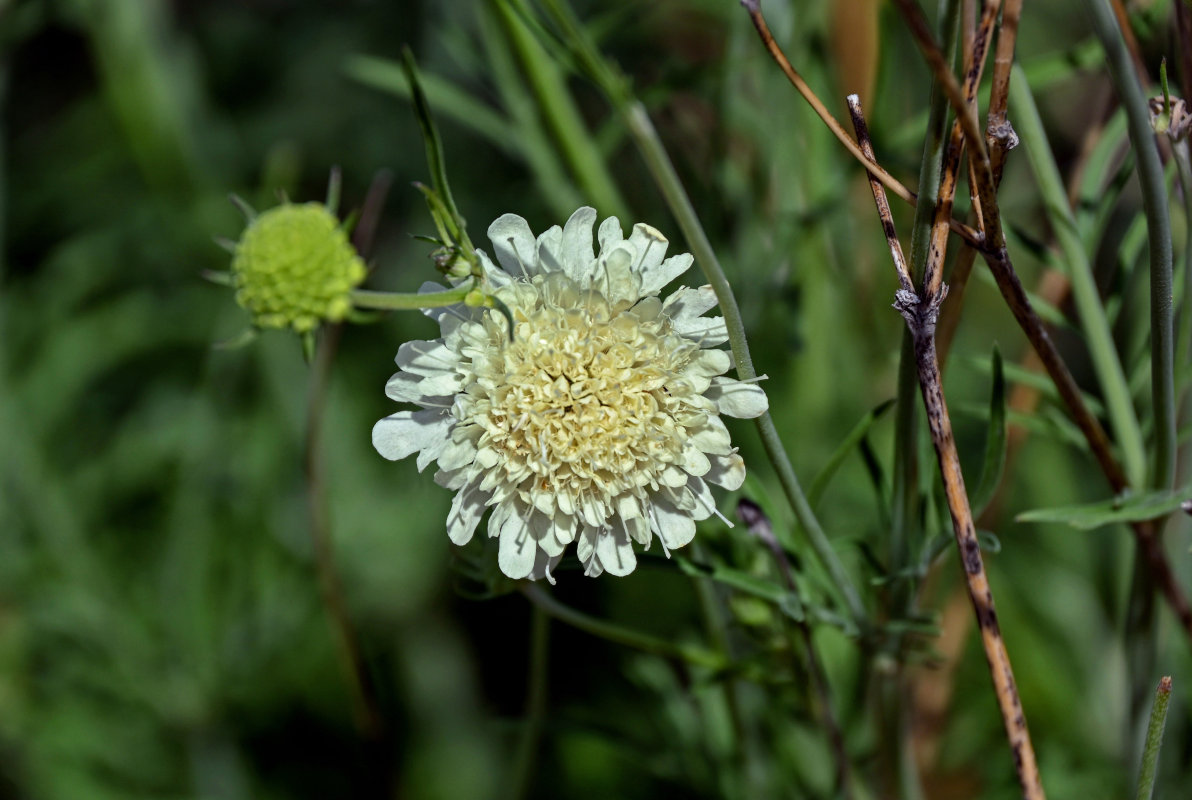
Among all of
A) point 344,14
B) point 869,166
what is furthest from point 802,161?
point 344,14

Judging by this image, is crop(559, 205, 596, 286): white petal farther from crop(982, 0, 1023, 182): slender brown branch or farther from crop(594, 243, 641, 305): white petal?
crop(982, 0, 1023, 182): slender brown branch

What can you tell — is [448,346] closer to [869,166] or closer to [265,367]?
[869,166]

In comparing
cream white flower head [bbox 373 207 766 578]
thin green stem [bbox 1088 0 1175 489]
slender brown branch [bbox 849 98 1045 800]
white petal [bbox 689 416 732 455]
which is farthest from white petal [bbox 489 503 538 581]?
thin green stem [bbox 1088 0 1175 489]

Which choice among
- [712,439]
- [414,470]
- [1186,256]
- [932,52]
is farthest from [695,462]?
[414,470]

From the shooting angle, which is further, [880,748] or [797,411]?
[797,411]

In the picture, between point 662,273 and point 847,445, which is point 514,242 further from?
point 847,445
